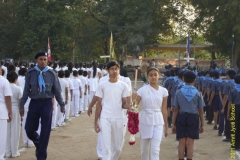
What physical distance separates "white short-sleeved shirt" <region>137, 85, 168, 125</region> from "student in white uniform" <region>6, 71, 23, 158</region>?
2919 millimetres

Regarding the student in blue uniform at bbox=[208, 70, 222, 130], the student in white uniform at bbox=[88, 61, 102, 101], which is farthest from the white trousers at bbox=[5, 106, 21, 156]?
the student in white uniform at bbox=[88, 61, 102, 101]

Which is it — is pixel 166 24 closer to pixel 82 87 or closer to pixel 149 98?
pixel 82 87

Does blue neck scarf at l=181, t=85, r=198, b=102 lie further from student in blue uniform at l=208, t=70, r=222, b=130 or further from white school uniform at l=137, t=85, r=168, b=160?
student in blue uniform at l=208, t=70, r=222, b=130

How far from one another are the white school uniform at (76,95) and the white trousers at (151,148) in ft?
27.7

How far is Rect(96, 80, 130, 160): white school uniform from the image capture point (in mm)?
7266

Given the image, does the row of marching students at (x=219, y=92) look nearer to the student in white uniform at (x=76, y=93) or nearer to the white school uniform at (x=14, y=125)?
the white school uniform at (x=14, y=125)

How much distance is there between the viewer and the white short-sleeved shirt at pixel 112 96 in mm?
7305

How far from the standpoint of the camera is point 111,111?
23.9ft

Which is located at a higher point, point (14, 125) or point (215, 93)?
point (215, 93)

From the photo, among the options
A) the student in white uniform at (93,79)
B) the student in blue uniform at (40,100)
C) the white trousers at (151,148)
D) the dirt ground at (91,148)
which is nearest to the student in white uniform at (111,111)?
the white trousers at (151,148)

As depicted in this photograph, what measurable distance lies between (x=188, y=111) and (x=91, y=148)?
3.51 metres

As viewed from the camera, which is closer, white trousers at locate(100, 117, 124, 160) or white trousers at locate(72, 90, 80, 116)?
white trousers at locate(100, 117, 124, 160)

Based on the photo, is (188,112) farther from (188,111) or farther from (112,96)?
(112,96)

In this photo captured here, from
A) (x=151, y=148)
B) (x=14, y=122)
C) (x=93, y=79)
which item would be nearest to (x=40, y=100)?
(x=14, y=122)
